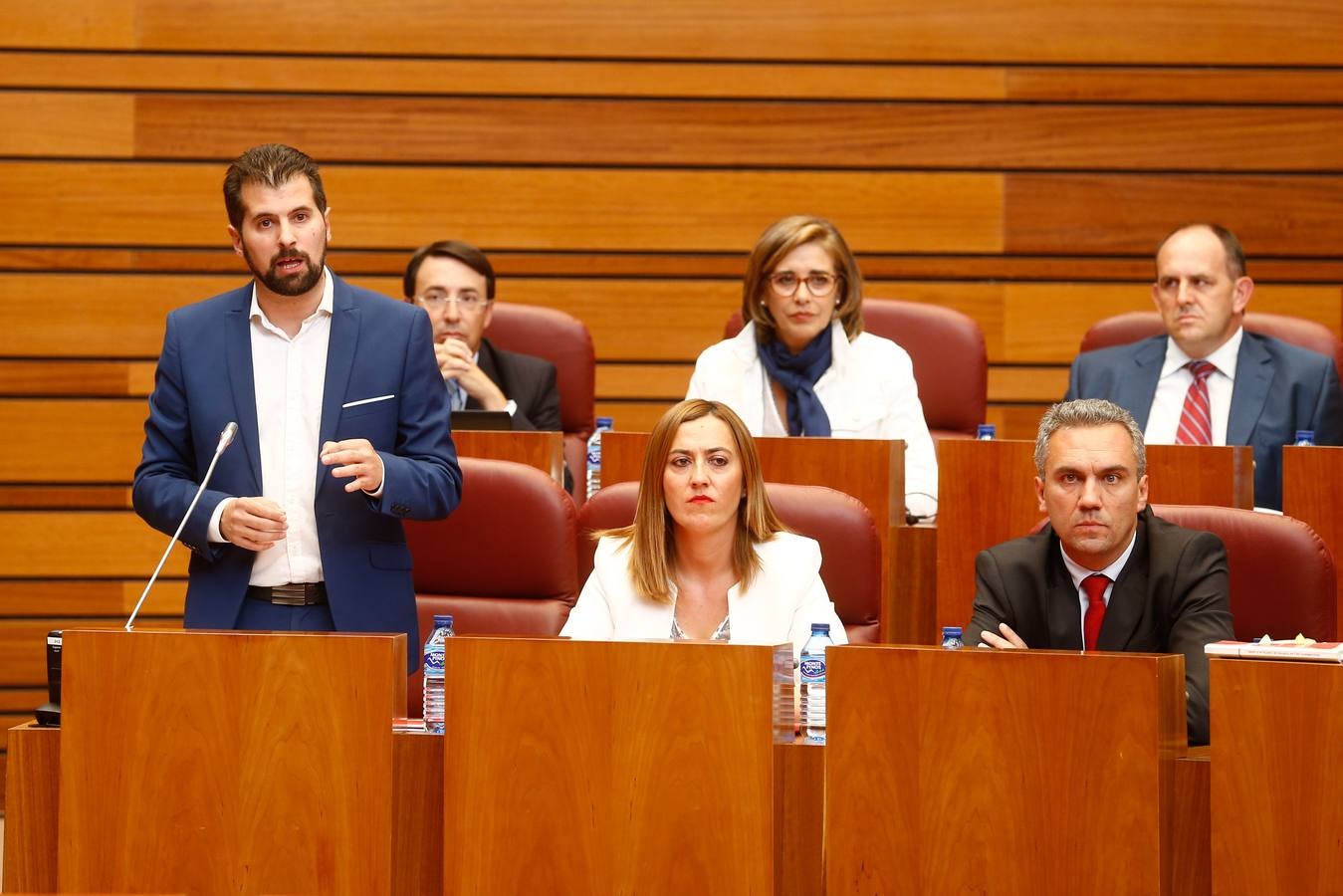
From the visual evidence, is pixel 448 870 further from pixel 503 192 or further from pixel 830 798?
pixel 503 192

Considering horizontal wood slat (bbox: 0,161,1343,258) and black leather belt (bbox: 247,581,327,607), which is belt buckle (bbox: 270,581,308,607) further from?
horizontal wood slat (bbox: 0,161,1343,258)

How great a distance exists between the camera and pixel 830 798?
75.0 inches

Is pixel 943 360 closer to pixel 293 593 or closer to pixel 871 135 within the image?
pixel 871 135

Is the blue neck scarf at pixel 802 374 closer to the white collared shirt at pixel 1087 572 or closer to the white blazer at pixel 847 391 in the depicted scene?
the white blazer at pixel 847 391

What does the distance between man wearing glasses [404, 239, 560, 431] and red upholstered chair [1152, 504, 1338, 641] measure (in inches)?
64.6

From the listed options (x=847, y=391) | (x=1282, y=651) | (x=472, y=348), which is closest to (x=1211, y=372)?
(x=847, y=391)

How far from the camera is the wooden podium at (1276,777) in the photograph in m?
1.81

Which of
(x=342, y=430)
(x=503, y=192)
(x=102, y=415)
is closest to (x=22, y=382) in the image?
(x=102, y=415)

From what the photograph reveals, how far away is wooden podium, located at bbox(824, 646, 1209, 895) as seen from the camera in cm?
183

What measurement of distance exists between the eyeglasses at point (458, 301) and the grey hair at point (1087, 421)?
1.63m

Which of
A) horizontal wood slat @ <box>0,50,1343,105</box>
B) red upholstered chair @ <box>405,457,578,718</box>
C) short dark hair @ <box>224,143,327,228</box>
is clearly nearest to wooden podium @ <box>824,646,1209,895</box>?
red upholstered chair @ <box>405,457,578,718</box>

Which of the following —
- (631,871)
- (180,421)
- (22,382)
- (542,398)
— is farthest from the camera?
(22,382)

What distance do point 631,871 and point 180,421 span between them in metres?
→ 1.04

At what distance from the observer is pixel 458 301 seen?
12.6ft
